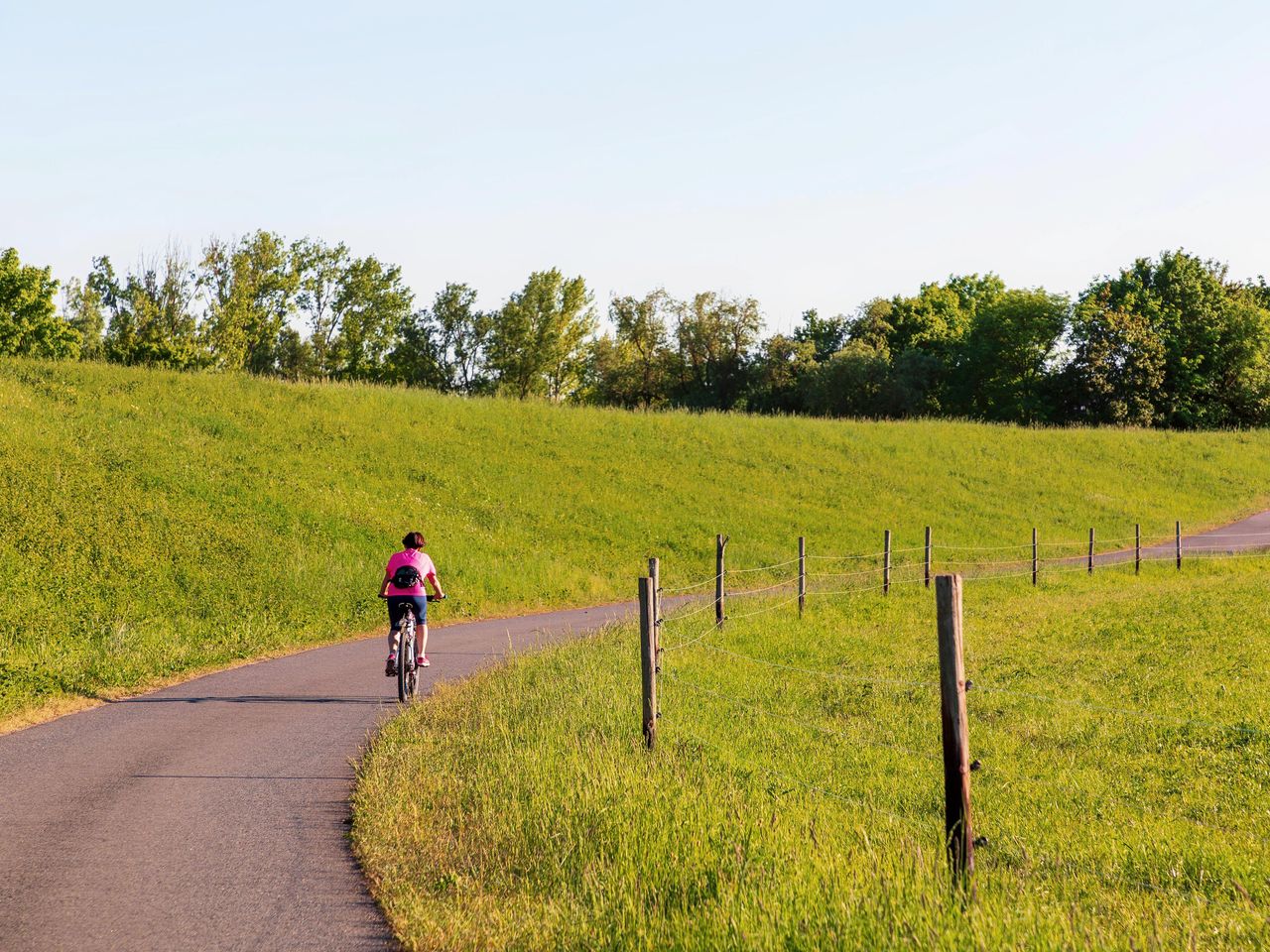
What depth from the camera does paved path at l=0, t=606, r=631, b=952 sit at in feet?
20.3

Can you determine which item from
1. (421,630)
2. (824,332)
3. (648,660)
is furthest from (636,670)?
(824,332)

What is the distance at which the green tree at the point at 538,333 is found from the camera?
80.0 metres

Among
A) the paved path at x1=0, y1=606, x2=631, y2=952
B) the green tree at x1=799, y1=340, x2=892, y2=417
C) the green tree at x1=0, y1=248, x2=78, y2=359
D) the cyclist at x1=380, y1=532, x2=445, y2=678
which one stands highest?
the green tree at x1=0, y1=248, x2=78, y2=359

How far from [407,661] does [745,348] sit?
7588 cm

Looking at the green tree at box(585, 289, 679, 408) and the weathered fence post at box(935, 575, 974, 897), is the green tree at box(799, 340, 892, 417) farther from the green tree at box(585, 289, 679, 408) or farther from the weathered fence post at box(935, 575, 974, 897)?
the weathered fence post at box(935, 575, 974, 897)

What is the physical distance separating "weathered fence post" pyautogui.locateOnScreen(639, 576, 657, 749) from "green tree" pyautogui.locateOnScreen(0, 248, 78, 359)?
2661 inches

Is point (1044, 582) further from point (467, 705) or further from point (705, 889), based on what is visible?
point (705, 889)

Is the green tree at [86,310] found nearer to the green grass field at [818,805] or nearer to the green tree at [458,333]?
the green tree at [458,333]

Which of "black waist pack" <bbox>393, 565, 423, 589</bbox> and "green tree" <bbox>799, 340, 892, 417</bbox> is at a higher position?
"green tree" <bbox>799, 340, 892, 417</bbox>

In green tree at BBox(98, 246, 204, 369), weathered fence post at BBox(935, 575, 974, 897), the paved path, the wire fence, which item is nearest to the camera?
the paved path

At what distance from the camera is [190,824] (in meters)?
8.27

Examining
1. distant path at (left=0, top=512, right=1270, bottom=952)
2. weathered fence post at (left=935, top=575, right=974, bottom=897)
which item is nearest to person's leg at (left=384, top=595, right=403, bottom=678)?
→ distant path at (left=0, top=512, right=1270, bottom=952)

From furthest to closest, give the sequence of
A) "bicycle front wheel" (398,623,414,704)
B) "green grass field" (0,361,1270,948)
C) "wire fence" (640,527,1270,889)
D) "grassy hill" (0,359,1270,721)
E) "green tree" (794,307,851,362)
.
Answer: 1. "green tree" (794,307,851,362)
2. "grassy hill" (0,359,1270,721)
3. "bicycle front wheel" (398,623,414,704)
4. "wire fence" (640,527,1270,889)
5. "green grass field" (0,361,1270,948)

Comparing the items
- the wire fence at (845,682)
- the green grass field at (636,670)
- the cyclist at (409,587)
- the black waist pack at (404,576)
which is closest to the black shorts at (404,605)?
the cyclist at (409,587)
